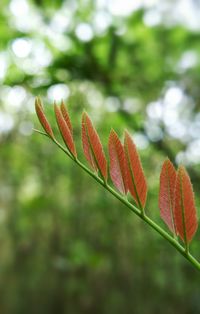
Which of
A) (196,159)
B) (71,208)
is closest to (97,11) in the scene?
(196,159)

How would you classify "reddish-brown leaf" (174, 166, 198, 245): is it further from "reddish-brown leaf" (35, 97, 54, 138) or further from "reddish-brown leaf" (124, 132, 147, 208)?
"reddish-brown leaf" (35, 97, 54, 138)

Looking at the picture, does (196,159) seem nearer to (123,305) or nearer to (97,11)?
(97,11)

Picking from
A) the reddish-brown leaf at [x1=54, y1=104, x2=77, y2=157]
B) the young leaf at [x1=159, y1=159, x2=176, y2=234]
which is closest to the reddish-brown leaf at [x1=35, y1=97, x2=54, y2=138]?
the reddish-brown leaf at [x1=54, y1=104, x2=77, y2=157]

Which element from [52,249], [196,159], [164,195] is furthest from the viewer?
[52,249]

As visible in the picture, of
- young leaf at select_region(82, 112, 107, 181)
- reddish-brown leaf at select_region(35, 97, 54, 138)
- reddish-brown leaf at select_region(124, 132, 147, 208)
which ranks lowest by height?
reddish-brown leaf at select_region(124, 132, 147, 208)

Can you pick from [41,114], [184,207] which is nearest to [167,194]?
[184,207]

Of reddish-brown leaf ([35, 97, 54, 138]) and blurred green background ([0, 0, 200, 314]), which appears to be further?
blurred green background ([0, 0, 200, 314])
